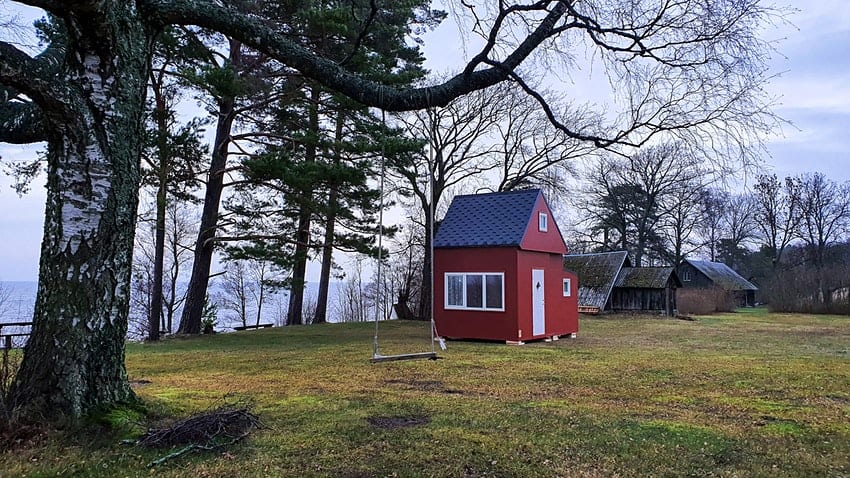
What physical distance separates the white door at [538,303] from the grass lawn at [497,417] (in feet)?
11.9

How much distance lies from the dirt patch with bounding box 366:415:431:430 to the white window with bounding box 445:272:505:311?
820cm

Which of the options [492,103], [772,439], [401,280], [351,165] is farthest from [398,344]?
[401,280]

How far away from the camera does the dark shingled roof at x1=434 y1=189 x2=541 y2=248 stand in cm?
1271

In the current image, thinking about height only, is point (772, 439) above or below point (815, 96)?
below

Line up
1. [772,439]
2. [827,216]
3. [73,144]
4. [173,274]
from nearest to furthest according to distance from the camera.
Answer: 1. [73,144]
2. [772,439]
3. [173,274]
4. [827,216]

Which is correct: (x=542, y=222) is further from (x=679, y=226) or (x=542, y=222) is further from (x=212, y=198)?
(x=679, y=226)

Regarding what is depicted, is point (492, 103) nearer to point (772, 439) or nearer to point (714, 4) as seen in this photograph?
point (714, 4)

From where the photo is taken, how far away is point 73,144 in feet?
11.2

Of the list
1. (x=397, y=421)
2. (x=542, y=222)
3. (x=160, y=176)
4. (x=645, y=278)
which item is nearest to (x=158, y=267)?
(x=160, y=176)

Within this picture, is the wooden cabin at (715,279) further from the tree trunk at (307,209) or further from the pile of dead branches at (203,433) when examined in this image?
the pile of dead branches at (203,433)

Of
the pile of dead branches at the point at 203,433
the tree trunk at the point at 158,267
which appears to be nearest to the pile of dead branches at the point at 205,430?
the pile of dead branches at the point at 203,433

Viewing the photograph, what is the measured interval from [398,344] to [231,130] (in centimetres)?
764

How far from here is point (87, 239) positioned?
11.1 feet

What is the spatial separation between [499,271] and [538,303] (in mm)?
1698
